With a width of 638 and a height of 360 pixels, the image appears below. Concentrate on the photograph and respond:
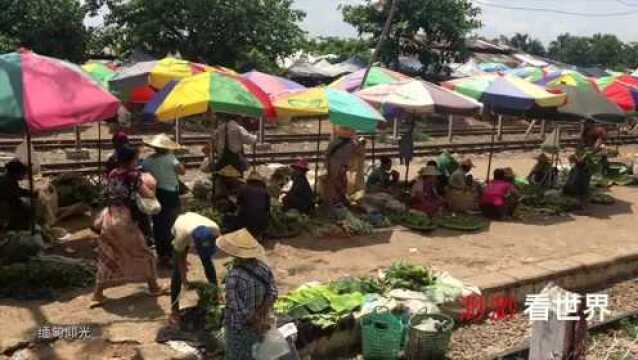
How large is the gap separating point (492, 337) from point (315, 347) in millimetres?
2307

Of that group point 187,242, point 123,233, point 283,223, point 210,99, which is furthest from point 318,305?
point 210,99

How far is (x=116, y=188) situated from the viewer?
691cm

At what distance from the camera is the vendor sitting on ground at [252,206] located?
8.91 metres

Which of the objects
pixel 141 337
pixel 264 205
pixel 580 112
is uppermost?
pixel 580 112

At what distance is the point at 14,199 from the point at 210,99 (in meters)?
2.67

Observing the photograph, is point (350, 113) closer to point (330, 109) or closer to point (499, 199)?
point (330, 109)

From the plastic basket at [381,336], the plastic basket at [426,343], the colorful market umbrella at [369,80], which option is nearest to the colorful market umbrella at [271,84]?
the colorful market umbrella at [369,80]

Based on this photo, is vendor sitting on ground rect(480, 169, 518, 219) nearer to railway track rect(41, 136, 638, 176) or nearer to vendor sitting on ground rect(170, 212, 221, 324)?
railway track rect(41, 136, 638, 176)

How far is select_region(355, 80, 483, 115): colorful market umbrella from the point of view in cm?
1126

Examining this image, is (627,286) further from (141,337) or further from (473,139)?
(473,139)

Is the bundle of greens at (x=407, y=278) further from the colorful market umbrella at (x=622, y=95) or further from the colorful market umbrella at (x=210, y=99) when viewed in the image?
the colorful market umbrella at (x=622, y=95)

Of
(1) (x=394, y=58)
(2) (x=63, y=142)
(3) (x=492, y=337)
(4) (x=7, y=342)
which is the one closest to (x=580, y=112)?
(3) (x=492, y=337)

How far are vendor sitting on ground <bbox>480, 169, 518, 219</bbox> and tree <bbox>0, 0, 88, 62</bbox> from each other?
18.1m

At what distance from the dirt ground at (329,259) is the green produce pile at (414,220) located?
179 mm
